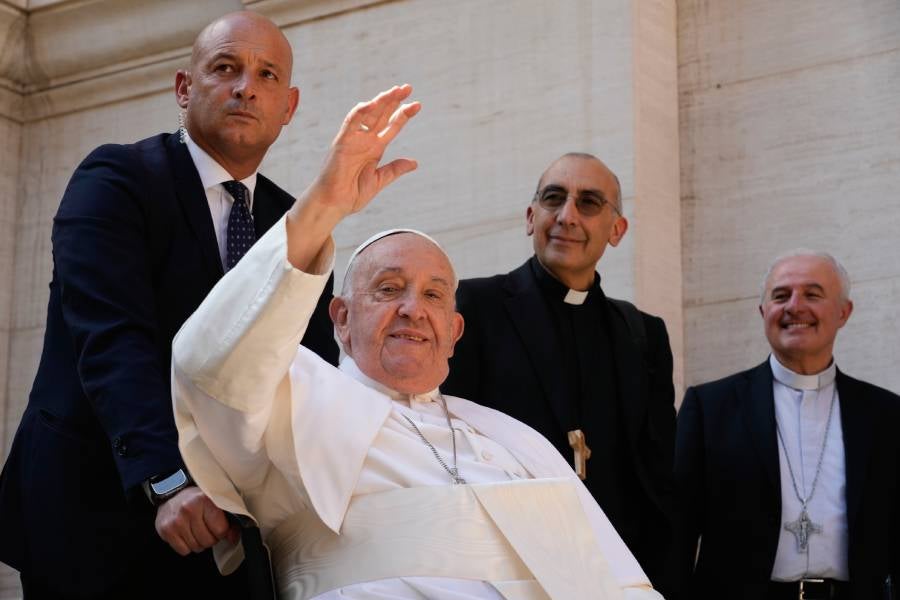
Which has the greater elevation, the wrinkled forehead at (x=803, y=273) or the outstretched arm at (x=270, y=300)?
the wrinkled forehead at (x=803, y=273)

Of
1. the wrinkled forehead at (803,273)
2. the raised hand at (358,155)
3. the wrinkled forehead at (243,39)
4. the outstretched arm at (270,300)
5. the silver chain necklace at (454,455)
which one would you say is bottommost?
the silver chain necklace at (454,455)

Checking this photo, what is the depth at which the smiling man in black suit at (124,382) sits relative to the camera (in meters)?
3.47

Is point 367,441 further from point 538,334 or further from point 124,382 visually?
point 538,334

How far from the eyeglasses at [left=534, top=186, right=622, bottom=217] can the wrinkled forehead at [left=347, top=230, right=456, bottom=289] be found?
1.37 metres

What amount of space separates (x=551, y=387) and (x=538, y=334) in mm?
226

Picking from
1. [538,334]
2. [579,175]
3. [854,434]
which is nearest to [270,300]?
[538,334]

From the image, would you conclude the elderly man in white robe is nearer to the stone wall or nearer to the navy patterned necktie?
the navy patterned necktie

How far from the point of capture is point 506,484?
12.2ft

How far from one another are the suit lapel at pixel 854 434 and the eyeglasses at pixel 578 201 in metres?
1.10

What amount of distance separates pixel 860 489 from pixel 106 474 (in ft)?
8.79

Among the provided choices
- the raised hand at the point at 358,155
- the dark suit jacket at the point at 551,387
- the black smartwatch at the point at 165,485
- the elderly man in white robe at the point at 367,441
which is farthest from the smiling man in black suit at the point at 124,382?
the dark suit jacket at the point at 551,387

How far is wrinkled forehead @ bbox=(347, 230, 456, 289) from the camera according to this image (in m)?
4.04

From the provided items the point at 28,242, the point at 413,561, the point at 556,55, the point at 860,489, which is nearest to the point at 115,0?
the point at 28,242

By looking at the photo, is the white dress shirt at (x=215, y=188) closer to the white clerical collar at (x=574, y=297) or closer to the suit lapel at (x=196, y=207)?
the suit lapel at (x=196, y=207)
